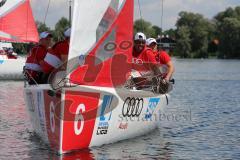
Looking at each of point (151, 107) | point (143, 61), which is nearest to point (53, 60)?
point (151, 107)

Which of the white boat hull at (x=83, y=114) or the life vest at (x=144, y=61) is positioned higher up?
the life vest at (x=144, y=61)

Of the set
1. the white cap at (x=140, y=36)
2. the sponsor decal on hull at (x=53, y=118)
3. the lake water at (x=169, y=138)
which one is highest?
the white cap at (x=140, y=36)

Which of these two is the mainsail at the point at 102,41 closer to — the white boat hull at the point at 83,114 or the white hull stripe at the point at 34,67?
the white boat hull at the point at 83,114

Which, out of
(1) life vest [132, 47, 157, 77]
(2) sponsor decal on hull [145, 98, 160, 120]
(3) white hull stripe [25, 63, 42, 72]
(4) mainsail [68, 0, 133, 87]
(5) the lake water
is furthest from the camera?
(1) life vest [132, 47, 157, 77]

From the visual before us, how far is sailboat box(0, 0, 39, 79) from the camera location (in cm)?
3031

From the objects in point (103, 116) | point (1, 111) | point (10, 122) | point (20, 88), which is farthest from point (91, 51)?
point (20, 88)

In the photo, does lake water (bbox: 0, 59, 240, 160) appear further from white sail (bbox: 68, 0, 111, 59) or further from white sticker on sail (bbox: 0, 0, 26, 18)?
white sticker on sail (bbox: 0, 0, 26, 18)

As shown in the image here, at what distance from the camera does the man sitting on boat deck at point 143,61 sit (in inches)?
530

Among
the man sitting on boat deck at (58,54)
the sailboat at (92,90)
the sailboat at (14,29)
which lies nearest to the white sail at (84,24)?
the sailboat at (92,90)

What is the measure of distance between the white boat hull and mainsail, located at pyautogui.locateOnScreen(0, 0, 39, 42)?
18.4 metres

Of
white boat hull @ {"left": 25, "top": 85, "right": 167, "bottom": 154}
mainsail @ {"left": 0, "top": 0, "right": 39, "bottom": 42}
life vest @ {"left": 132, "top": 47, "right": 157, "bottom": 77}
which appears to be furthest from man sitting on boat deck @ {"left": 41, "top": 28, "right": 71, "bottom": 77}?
mainsail @ {"left": 0, "top": 0, "right": 39, "bottom": 42}

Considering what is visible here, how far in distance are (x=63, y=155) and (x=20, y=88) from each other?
17295 millimetres

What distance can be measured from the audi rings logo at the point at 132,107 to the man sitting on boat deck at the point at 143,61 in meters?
1.25

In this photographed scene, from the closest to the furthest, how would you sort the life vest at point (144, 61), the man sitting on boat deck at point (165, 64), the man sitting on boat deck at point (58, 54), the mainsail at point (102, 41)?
the mainsail at point (102, 41)
the man sitting on boat deck at point (58, 54)
the life vest at point (144, 61)
the man sitting on boat deck at point (165, 64)
